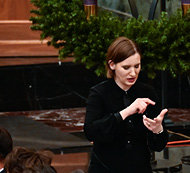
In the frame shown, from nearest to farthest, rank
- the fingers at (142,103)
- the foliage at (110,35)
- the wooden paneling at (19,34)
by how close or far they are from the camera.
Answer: the fingers at (142,103) → the foliage at (110,35) → the wooden paneling at (19,34)

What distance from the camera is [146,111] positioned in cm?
325

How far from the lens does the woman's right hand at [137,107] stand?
3.08m

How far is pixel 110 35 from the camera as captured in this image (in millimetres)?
4156

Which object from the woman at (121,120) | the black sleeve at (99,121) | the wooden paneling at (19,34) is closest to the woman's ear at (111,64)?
the woman at (121,120)

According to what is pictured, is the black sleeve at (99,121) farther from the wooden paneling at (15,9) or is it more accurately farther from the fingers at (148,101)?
the wooden paneling at (15,9)

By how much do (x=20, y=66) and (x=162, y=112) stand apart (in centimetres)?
435

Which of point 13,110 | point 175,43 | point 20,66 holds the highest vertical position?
point 175,43

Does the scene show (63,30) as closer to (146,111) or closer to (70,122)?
(146,111)

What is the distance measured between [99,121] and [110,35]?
3.59ft

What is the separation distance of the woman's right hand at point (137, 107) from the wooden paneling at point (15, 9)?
185 inches

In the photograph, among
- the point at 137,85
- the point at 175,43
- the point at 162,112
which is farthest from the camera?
the point at 175,43

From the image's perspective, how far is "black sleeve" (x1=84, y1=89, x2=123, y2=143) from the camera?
3.15 meters

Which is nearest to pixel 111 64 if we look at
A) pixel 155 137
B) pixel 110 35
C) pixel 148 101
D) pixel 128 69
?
pixel 128 69

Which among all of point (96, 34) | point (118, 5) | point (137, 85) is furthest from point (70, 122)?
point (137, 85)
